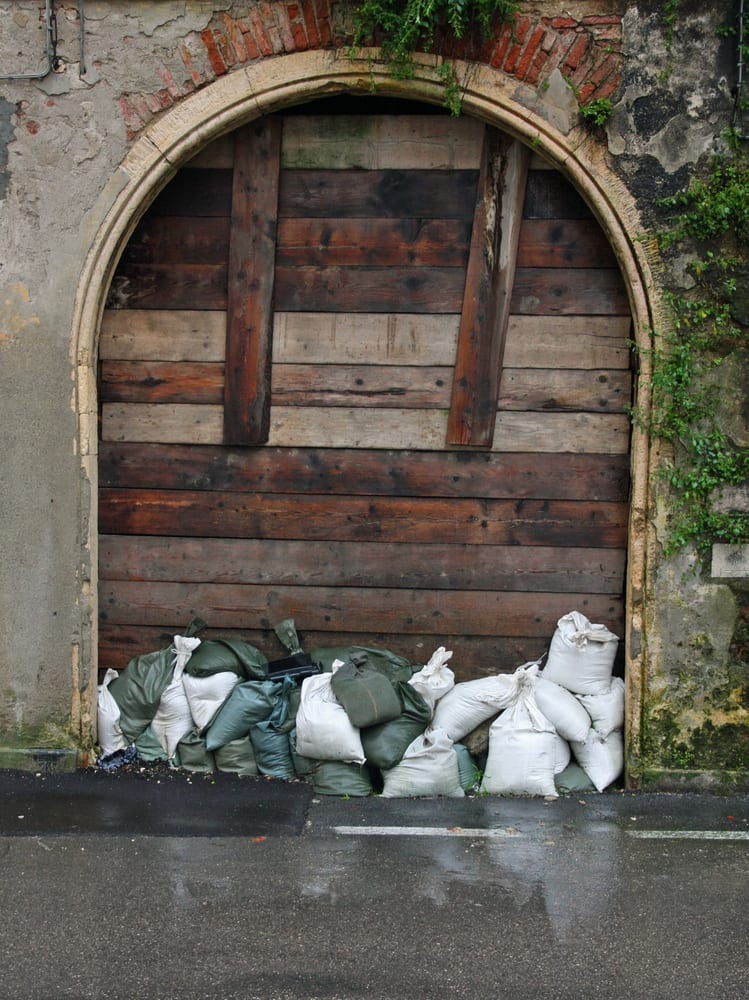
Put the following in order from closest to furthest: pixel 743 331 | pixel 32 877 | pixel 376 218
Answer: pixel 32 877 → pixel 743 331 → pixel 376 218

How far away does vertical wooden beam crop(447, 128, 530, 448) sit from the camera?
17.6ft

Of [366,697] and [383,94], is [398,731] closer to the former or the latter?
[366,697]

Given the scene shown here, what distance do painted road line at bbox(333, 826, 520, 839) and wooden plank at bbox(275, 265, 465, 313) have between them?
2.64 metres

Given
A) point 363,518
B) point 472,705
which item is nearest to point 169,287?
point 363,518

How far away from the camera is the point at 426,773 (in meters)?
5.23

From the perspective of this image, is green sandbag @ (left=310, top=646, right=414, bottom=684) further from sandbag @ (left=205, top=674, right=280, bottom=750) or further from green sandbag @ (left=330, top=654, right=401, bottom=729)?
sandbag @ (left=205, top=674, right=280, bottom=750)

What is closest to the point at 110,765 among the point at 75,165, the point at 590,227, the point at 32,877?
the point at 32,877

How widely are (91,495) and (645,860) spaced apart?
3.25 meters

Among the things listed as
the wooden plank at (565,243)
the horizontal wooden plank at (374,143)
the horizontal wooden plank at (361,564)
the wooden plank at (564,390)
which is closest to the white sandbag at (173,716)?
the horizontal wooden plank at (361,564)

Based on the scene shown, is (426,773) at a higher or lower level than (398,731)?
lower

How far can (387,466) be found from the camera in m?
5.61

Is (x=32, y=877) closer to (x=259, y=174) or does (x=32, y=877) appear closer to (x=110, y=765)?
(x=110, y=765)

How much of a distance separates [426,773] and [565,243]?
2843 millimetres

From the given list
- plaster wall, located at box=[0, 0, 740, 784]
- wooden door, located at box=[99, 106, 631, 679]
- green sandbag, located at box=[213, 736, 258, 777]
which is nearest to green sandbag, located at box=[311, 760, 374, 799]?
green sandbag, located at box=[213, 736, 258, 777]
